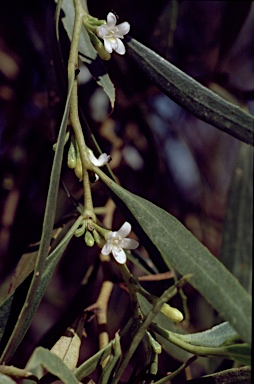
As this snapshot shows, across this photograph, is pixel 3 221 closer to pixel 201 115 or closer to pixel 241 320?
pixel 201 115

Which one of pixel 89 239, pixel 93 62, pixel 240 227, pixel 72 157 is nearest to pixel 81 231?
pixel 89 239

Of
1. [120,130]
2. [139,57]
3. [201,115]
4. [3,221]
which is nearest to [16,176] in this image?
[3,221]

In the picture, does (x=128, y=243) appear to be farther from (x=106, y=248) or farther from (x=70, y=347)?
(x=70, y=347)

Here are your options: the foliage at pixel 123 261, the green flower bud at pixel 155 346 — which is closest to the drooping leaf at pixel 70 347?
the foliage at pixel 123 261

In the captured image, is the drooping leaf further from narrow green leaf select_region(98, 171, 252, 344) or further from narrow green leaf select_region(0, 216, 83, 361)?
narrow green leaf select_region(98, 171, 252, 344)

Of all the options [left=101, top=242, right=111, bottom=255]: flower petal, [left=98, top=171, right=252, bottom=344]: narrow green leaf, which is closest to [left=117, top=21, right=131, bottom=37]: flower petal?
[left=98, top=171, right=252, bottom=344]: narrow green leaf
